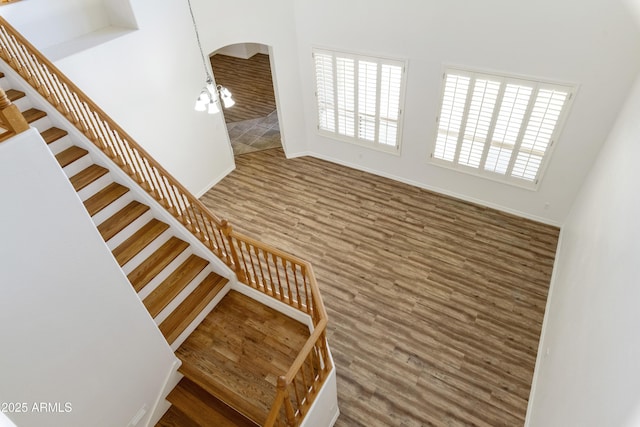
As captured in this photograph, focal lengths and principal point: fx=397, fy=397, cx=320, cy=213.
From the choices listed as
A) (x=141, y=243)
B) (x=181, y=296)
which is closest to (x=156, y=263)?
(x=141, y=243)

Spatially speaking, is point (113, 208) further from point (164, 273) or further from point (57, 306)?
point (57, 306)

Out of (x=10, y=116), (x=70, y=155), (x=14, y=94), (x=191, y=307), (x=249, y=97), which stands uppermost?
(x=10, y=116)

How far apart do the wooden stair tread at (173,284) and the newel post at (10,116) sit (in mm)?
2614

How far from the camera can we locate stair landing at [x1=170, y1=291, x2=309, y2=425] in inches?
163

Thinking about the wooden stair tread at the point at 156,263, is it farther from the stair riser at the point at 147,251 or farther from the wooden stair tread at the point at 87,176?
the wooden stair tread at the point at 87,176

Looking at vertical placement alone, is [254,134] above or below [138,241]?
below

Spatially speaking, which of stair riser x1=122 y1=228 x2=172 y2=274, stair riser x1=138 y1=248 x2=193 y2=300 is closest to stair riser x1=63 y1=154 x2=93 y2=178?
stair riser x1=122 y1=228 x2=172 y2=274

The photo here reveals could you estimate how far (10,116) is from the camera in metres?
2.36

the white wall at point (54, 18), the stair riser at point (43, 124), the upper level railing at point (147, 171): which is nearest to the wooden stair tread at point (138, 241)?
the upper level railing at point (147, 171)

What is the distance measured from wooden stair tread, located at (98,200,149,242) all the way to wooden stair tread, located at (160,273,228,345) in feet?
3.74

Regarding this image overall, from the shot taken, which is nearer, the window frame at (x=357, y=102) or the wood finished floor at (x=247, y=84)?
the window frame at (x=357, y=102)

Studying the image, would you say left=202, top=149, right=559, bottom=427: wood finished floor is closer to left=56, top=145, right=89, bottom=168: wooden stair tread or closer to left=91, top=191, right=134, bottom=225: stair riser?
left=91, top=191, right=134, bottom=225: stair riser

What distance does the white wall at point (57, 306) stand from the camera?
8.39ft

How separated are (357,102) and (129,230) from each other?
4.46 m
